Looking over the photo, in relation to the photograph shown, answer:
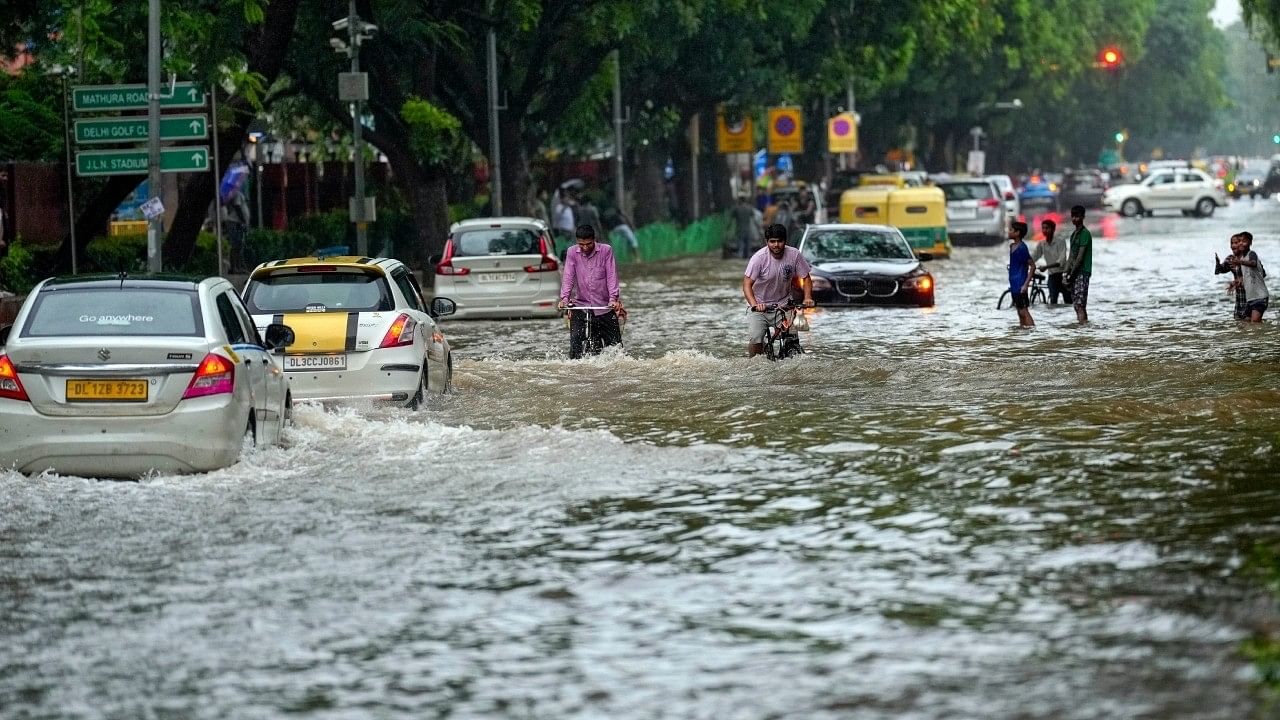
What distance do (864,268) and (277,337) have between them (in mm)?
15455

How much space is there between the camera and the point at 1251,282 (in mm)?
25281

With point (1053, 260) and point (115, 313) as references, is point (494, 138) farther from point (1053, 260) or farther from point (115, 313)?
point (115, 313)

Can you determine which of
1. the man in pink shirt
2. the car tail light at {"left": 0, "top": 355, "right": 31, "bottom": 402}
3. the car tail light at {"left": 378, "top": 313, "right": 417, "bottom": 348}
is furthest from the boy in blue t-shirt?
the car tail light at {"left": 0, "top": 355, "right": 31, "bottom": 402}

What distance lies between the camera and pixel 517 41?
42.0 m

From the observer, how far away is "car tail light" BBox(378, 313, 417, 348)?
17297mm

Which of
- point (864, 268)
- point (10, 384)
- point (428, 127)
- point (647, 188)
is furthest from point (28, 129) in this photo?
point (647, 188)

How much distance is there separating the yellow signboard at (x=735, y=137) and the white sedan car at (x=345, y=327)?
41.7 m

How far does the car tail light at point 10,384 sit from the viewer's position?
13250 mm

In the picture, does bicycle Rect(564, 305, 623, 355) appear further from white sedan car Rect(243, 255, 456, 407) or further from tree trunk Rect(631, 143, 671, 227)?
→ tree trunk Rect(631, 143, 671, 227)

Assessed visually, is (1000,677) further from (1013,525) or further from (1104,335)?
(1104,335)

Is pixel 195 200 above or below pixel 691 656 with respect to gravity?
above

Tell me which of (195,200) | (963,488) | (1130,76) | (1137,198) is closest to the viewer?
(963,488)

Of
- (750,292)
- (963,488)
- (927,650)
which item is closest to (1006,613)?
(927,650)

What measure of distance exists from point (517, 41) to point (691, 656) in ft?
112
